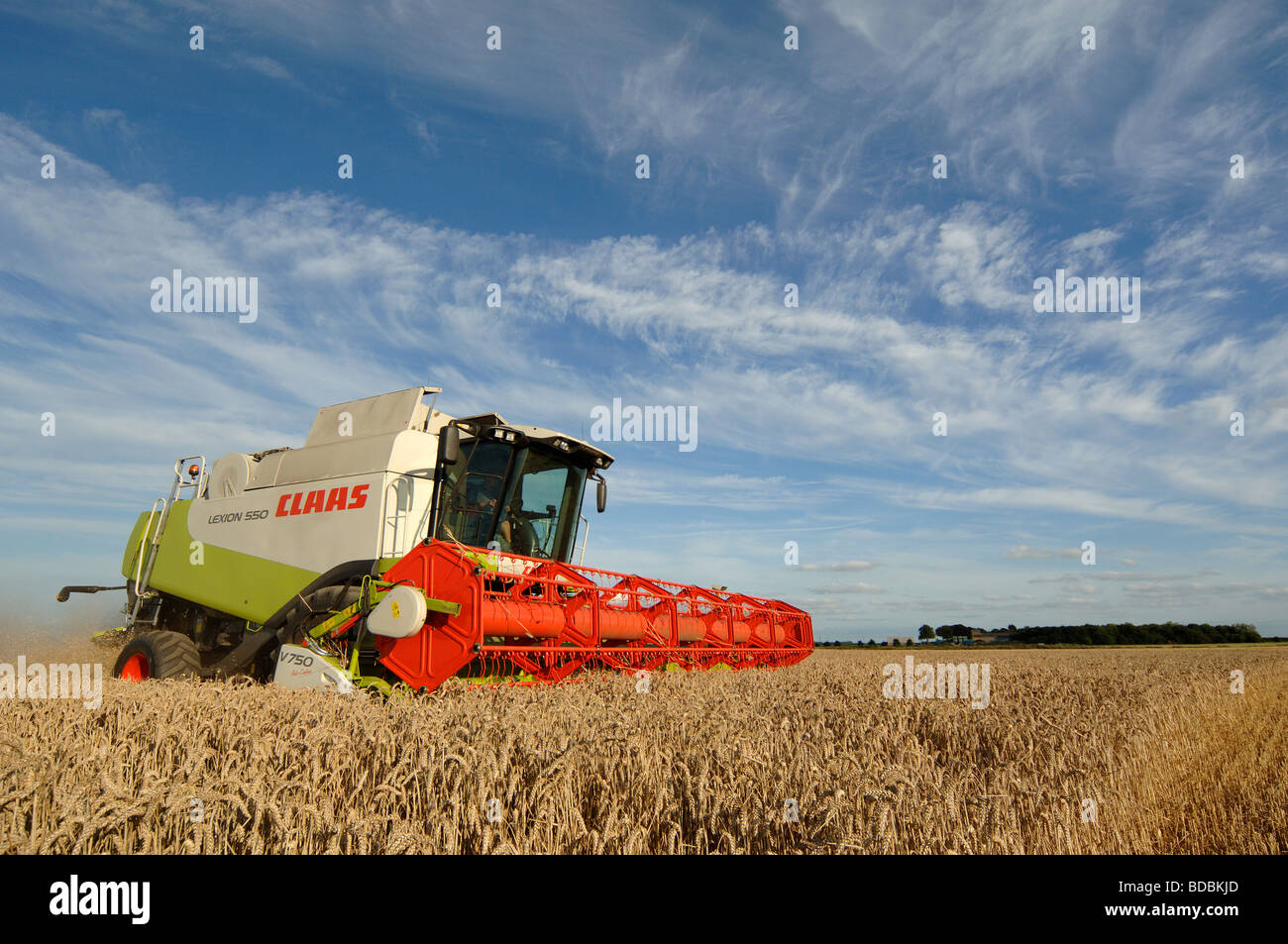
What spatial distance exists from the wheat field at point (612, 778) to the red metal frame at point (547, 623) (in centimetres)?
62

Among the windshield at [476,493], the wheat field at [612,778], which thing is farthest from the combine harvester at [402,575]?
the wheat field at [612,778]

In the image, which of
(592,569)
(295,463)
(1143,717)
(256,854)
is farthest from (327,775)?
(295,463)

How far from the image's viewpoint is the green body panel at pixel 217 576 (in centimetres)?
788

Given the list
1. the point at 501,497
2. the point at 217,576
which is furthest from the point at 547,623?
the point at 217,576

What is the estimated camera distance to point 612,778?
2.76m

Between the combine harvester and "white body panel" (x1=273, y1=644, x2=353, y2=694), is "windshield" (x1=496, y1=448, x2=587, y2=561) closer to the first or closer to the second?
the combine harvester

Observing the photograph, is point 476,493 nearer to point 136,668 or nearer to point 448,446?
point 448,446

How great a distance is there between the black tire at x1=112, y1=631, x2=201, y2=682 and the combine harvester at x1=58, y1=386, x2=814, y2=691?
0.02 m

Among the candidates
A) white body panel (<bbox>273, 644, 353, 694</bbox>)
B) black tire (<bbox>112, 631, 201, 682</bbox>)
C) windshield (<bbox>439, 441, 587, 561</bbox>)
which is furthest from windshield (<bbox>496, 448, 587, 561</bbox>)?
black tire (<bbox>112, 631, 201, 682</bbox>)

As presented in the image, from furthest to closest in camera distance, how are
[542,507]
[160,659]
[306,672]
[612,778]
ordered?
[542,507] → [160,659] → [306,672] → [612,778]

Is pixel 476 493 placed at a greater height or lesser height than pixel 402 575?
greater

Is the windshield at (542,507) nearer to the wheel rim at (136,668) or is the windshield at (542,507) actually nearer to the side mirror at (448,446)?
the side mirror at (448,446)

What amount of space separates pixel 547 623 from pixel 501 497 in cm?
178

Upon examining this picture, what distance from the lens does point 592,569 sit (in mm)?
7199
